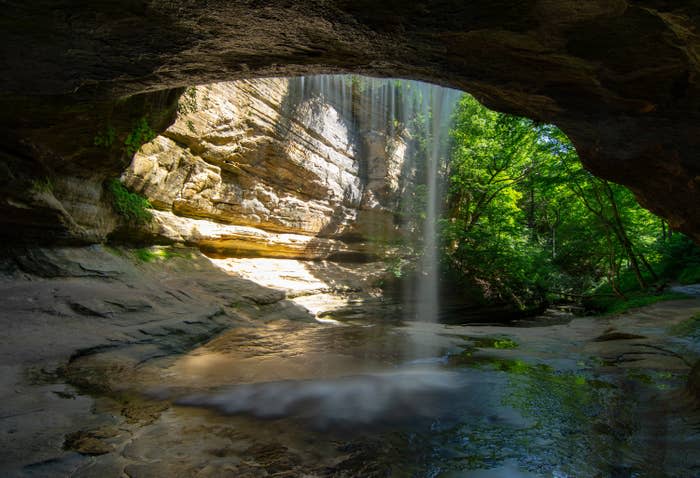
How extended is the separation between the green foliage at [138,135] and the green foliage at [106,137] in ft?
1.03

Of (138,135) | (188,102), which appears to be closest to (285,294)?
(138,135)

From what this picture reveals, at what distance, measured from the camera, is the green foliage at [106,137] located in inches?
271

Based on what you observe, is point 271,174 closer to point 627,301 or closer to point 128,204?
point 128,204

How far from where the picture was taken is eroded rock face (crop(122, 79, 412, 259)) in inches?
458

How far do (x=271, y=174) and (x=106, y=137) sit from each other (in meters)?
8.14

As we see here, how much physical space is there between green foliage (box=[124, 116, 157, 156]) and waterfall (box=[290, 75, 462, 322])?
366 inches

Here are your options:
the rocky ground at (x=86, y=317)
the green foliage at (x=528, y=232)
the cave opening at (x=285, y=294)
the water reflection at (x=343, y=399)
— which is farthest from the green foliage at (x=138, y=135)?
the green foliage at (x=528, y=232)

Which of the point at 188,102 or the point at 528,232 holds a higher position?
the point at 188,102

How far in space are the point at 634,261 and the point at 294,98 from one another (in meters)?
14.1

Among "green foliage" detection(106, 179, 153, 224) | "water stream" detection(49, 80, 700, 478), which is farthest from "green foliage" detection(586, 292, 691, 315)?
"green foliage" detection(106, 179, 153, 224)

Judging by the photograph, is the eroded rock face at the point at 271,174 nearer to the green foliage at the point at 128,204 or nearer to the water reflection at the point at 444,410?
the green foliage at the point at 128,204

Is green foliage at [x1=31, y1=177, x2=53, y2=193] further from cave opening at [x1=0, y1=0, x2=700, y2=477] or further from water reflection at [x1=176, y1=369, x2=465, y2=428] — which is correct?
water reflection at [x1=176, y1=369, x2=465, y2=428]

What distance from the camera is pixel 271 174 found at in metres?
15.0

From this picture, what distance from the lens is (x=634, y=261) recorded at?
37.9ft
